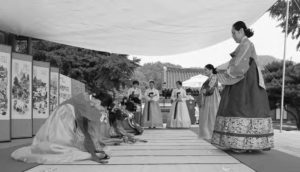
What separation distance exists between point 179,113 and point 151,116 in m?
0.82

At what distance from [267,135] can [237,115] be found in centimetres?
44

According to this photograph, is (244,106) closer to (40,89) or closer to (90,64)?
(40,89)

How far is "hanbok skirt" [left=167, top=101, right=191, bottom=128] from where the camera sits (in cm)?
1004

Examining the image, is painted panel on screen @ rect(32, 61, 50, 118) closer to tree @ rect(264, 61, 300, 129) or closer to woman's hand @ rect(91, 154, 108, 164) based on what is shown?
woman's hand @ rect(91, 154, 108, 164)

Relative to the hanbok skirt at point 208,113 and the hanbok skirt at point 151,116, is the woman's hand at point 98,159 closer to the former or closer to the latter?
the hanbok skirt at point 208,113

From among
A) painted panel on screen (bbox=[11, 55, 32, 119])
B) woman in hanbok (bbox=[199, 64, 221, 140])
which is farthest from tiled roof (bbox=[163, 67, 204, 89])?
painted panel on screen (bbox=[11, 55, 32, 119])

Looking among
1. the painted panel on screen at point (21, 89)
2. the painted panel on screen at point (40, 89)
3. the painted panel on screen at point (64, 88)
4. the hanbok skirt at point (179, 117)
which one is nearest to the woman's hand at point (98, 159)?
the painted panel on screen at point (21, 89)

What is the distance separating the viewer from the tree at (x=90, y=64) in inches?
535

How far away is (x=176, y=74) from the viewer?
80.2 ft

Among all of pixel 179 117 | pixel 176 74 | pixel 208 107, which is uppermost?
pixel 176 74

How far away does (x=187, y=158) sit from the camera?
148 inches

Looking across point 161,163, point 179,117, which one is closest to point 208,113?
point 161,163

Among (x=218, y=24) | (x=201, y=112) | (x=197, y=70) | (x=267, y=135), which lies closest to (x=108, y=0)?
(x=218, y=24)

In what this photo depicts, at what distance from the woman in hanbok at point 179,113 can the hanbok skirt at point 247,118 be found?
572cm
